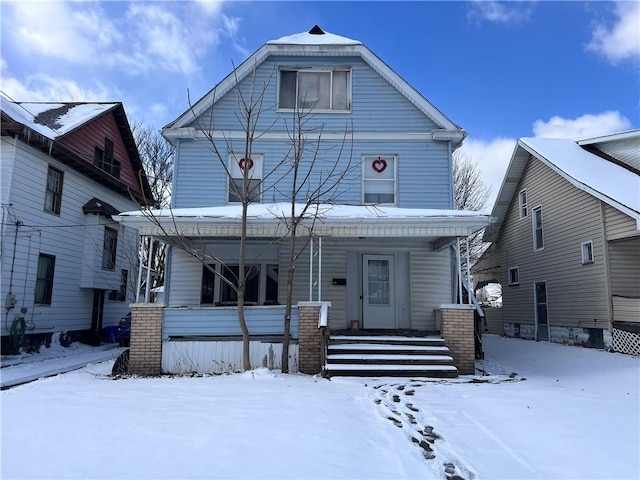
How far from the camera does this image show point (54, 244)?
14.2 metres

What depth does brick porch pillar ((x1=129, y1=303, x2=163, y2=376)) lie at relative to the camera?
9039 millimetres

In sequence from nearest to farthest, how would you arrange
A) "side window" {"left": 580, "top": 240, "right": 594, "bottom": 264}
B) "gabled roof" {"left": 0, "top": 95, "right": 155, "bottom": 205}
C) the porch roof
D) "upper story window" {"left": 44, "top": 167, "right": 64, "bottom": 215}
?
the porch roof, "gabled roof" {"left": 0, "top": 95, "right": 155, "bottom": 205}, "side window" {"left": 580, "top": 240, "right": 594, "bottom": 264}, "upper story window" {"left": 44, "top": 167, "right": 64, "bottom": 215}

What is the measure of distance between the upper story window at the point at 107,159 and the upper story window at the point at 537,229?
15.3 meters

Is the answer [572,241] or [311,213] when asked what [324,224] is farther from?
[572,241]

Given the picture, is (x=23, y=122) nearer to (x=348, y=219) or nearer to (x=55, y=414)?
(x=348, y=219)

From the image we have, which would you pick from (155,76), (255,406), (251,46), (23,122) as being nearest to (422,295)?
(255,406)

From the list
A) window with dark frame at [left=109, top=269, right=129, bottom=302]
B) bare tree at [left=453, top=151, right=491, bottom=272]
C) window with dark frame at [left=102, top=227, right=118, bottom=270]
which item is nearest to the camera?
window with dark frame at [left=102, top=227, right=118, bottom=270]

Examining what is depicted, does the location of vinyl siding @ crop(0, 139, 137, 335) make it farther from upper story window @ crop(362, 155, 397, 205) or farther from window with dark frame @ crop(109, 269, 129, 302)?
upper story window @ crop(362, 155, 397, 205)

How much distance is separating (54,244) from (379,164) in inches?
397

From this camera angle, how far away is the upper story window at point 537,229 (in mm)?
15961

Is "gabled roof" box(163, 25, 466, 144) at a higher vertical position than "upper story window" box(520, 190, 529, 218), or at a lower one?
higher

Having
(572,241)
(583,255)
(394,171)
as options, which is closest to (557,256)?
(572,241)

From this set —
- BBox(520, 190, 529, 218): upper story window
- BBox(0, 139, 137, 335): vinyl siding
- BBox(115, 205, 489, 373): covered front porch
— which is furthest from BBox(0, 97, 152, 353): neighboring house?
BBox(520, 190, 529, 218): upper story window

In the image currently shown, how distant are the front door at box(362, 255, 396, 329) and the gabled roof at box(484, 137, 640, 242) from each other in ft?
9.70
